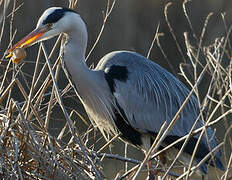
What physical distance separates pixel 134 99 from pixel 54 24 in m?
0.92

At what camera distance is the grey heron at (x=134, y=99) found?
4.14 metres

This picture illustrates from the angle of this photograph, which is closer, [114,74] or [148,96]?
[114,74]

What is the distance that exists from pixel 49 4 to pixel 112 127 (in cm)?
370

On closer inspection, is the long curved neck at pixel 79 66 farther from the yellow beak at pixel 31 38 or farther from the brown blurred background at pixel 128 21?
the brown blurred background at pixel 128 21

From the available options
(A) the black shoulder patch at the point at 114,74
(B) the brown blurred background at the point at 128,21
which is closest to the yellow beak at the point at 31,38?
(A) the black shoulder patch at the point at 114,74

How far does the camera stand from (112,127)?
433 cm

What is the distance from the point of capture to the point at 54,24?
3.73 m

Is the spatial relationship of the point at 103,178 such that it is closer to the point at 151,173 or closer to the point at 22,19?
the point at 151,173

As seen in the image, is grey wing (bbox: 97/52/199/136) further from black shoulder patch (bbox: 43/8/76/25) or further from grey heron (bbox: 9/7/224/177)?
black shoulder patch (bbox: 43/8/76/25)

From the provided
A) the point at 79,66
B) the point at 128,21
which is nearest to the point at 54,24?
the point at 79,66

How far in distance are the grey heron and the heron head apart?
195 millimetres

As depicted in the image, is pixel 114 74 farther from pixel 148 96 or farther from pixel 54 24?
pixel 54 24

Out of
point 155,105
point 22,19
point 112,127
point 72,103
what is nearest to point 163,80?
point 155,105

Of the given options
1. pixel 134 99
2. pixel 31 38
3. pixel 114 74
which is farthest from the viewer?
pixel 134 99
